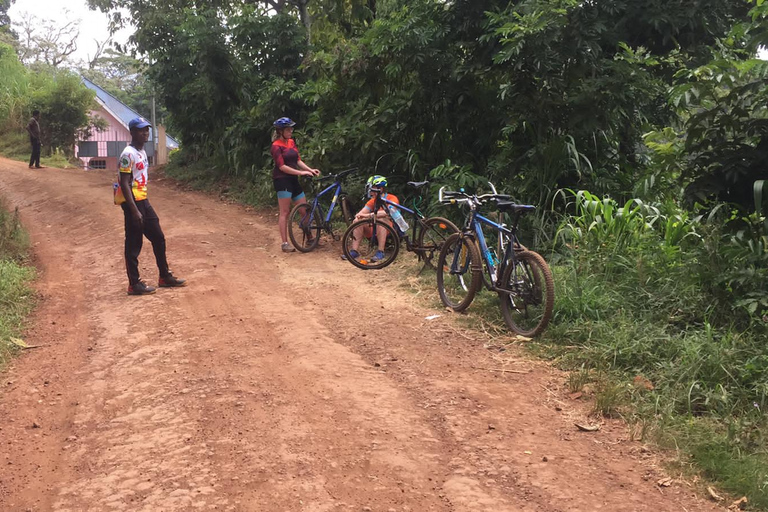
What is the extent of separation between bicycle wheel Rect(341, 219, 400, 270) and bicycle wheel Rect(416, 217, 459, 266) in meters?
0.40

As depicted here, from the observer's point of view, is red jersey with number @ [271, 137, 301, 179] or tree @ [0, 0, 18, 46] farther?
tree @ [0, 0, 18, 46]

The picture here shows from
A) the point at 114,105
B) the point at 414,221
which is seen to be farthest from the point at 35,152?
the point at 114,105

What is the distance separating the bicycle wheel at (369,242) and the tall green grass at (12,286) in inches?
132

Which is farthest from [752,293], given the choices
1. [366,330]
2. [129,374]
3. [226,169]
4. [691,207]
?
[226,169]

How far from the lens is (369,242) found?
25.7ft

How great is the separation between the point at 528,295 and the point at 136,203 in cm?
383

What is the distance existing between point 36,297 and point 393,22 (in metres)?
5.49

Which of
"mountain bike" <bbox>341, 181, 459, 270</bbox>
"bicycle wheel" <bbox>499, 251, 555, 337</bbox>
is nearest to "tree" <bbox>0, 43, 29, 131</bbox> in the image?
"mountain bike" <bbox>341, 181, 459, 270</bbox>

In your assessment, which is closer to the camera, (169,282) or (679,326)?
(679,326)

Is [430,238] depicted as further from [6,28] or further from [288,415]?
[6,28]

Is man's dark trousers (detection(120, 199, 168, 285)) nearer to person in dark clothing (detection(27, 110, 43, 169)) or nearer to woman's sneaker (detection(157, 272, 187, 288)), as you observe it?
woman's sneaker (detection(157, 272, 187, 288))

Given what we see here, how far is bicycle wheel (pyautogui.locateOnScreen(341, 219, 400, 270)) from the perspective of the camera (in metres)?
7.56

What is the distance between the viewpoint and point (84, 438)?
3639 mm

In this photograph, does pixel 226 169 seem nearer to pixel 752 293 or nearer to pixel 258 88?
pixel 258 88
